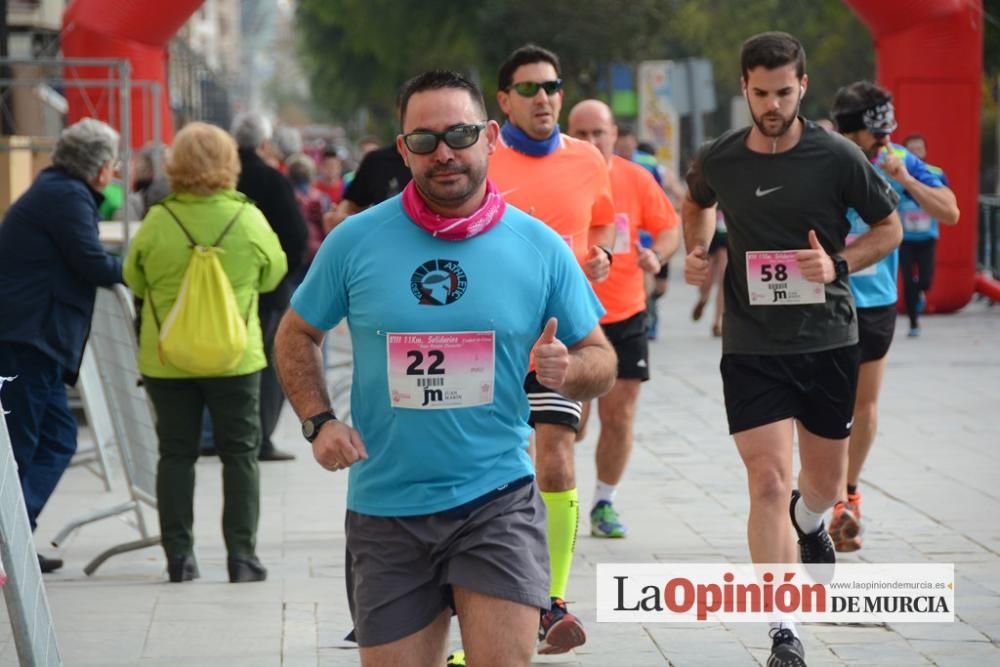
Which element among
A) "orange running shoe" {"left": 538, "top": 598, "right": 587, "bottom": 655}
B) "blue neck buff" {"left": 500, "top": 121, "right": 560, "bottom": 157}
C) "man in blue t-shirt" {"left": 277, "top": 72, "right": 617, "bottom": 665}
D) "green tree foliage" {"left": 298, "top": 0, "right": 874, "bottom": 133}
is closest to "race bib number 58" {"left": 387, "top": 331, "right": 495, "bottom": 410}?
"man in blue t-shirt" {"left": 277, "top": 72, "right": 617, "bottom": 665}

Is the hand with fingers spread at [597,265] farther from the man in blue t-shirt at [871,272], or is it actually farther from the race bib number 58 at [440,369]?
the race bib number 58 at [440,369]

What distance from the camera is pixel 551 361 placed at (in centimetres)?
393

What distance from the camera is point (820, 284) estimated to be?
19.5ft

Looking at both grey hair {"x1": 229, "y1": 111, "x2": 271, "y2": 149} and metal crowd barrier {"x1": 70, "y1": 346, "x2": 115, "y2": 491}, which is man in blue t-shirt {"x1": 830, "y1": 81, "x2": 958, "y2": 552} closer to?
metal crowd barrier {"x1": 70, "y1": 346, "x2": 115, "y2": 491}

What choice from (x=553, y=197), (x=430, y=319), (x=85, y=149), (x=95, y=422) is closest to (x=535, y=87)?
(x=553, y=197)

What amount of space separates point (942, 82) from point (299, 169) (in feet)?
23.4

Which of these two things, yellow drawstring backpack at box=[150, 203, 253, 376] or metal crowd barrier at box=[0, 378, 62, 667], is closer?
metal crowd barrier at box=[0, 378, 62, 667]

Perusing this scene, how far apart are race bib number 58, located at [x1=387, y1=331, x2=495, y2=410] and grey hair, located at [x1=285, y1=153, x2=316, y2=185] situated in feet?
39.8

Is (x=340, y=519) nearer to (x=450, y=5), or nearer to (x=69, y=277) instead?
(x=69, y=277)

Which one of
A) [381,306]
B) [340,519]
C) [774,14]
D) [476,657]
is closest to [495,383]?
[381,306]

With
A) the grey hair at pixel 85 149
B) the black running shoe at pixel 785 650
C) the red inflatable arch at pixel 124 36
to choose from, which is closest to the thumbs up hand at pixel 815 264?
the black running shoe at pixel 785 650

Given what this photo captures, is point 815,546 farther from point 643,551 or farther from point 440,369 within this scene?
point 440,369

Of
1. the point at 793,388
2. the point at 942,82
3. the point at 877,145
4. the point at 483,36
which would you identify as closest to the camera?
the point at 793,388

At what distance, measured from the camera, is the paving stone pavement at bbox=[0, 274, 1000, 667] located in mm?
6133
